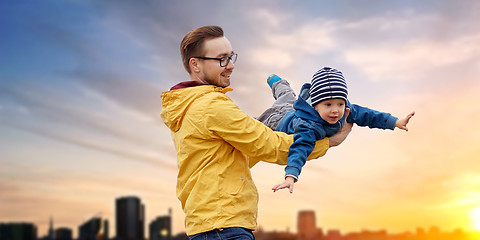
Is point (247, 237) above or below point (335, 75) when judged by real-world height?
→ below

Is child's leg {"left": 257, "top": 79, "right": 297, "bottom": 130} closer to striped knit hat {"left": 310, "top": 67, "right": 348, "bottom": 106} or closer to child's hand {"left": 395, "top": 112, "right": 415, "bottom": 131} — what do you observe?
striped knit hat {"left": 310, "top": 67, "right": 348, "bottom": 106}

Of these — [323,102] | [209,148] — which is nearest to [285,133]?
[323,102]

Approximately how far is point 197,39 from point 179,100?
2.03 ft

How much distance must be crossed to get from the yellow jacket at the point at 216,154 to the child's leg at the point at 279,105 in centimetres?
72

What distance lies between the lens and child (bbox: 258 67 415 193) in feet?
15.7

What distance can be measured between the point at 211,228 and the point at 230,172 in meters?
0.50

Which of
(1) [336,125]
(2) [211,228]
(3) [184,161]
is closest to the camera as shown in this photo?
(2) [211,228]

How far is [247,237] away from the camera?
14.8 ft

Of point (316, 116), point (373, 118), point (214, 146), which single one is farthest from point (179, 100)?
point (373, 118)

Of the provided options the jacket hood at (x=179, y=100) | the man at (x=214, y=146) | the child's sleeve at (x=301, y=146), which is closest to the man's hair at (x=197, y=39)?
the man at (x=214, y=146)

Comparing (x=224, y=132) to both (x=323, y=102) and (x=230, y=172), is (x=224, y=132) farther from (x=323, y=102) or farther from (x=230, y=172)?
(x=323, y=102)

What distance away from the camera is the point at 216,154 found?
4637mm

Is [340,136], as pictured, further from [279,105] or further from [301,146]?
[279,105]

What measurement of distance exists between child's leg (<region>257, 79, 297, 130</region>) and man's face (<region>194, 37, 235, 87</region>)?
852 mm
